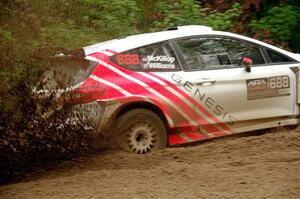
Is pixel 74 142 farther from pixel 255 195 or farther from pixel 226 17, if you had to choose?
pixel 226 17

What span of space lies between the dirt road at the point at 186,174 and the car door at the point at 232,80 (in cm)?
62

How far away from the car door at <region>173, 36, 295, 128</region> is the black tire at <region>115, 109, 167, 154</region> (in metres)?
0.61

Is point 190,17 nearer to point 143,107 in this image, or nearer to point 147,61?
point 147,61

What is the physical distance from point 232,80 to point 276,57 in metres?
0.87

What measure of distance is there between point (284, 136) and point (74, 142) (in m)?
2.64

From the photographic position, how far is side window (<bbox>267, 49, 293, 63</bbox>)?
25.9 feet

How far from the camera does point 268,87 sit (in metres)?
7.69

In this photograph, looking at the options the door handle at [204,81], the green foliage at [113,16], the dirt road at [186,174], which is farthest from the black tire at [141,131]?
the green foliage at [113,16]

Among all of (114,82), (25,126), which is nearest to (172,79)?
(114,82)

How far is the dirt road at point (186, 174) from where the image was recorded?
5199 mm

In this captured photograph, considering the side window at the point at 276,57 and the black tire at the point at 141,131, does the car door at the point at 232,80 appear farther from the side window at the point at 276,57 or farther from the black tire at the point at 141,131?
the black tire at the point at 141,131

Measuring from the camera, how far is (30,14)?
6.59 m

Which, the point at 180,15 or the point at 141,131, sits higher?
the point at 180,15

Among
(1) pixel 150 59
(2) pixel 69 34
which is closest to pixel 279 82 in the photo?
(1) pixel 150 59
